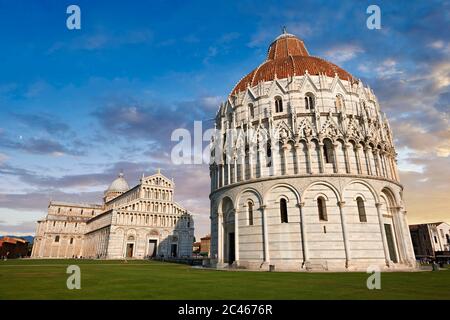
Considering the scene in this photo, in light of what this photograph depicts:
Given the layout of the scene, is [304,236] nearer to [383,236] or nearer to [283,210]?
[283,210]

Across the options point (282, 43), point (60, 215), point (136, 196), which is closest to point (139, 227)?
point (136, 196)

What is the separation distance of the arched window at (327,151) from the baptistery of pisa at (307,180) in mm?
100

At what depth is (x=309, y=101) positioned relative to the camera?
102ft

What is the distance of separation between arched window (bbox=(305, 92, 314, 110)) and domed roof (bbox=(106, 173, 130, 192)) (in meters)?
91.3

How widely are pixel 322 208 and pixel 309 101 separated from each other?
38.4 feet

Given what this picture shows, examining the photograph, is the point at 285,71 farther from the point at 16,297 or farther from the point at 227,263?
the point at 16,297

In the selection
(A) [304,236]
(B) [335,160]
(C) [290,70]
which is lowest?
(A) [304,236]

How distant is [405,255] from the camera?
2828 centimetres

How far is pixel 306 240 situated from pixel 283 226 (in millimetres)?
2385

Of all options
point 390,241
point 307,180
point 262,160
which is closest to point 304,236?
point 307,180

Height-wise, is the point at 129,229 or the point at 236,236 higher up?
the point at 129,229

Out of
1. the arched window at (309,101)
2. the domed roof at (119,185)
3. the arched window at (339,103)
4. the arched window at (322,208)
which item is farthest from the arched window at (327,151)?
the domed roof at (119,185)

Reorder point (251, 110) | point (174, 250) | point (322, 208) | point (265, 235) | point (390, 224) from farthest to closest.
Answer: point (174, 250), point (251, 110), point (390, 224), point (265, 235), point (322, 208)

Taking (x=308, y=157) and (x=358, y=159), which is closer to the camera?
(x=308, y=157)
